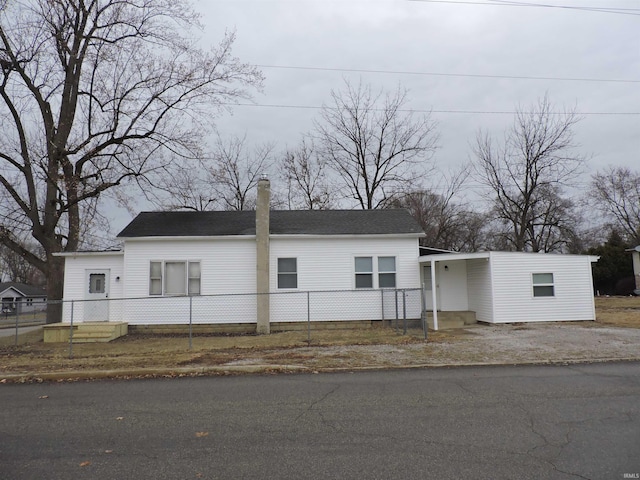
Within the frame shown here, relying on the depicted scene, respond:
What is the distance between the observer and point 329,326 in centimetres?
1558

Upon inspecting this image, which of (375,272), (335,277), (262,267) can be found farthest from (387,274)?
(262,267)

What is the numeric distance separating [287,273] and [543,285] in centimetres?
907

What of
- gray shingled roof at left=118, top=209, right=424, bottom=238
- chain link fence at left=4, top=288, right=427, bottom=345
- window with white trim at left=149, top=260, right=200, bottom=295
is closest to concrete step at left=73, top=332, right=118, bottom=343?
chain link fence at left=4, top=288, right=427, bottom=345

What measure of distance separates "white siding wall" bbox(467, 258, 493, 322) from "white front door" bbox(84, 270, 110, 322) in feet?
43.8

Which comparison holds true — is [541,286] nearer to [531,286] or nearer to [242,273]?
[531,286]

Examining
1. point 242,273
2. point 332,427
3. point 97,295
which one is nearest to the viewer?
point 332,427

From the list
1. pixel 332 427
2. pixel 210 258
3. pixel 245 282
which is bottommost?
pixel 332 427

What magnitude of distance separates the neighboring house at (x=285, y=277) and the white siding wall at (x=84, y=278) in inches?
1.4

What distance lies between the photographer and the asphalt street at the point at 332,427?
4.03 m

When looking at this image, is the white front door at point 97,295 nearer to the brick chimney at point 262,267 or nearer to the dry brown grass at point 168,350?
the dry brown grass at point 168,350

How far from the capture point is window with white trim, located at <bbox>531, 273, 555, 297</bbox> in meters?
15.5

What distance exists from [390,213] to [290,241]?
16.2 ft

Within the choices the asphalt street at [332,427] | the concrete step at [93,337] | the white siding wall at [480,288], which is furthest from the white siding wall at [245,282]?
the asphalt street at [332,427]

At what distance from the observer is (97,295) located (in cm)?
1589
